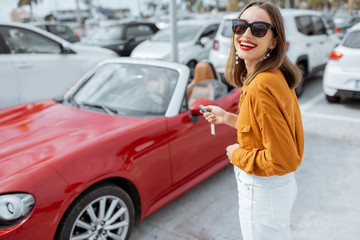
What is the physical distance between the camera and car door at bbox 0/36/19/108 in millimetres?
5027

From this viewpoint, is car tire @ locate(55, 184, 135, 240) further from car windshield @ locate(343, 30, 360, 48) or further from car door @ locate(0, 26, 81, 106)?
car windshield @ locate(343, 30, 360, 48)

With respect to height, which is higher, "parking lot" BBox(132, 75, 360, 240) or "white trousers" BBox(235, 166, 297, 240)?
"white trousers" BBox(235, 166, 297, 240)

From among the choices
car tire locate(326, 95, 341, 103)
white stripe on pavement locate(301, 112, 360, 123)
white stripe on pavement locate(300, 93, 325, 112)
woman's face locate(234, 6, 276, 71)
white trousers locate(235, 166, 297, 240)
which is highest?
woman's face locate(234, 6, 276, 71)

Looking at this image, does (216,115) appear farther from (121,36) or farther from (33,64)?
(121,36)

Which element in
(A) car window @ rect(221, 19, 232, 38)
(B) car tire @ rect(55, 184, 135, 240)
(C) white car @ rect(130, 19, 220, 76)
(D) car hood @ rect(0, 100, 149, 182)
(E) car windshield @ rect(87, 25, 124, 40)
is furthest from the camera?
(E) car windshield @ rect(87, 25, 124, 40)

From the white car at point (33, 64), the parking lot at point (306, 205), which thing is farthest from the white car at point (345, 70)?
the white car at point (33, 64)

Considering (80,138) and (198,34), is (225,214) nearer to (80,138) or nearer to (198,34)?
(80,138)

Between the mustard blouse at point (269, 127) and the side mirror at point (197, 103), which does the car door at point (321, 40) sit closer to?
the side mirror at point (197, 103)

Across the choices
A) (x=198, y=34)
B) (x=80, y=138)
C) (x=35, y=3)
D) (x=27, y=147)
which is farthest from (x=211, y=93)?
(x=35, y=3)

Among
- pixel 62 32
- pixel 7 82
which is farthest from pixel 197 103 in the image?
pixel 62 32

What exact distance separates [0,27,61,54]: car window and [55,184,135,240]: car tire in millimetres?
3892

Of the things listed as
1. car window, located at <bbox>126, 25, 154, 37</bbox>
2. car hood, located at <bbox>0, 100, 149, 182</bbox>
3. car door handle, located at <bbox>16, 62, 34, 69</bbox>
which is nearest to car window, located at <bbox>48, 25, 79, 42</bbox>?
car window, located at <bbox>126, 25, 154, 37</bbox>

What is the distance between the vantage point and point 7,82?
16.6 feet

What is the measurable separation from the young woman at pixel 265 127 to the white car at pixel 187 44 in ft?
22.8
